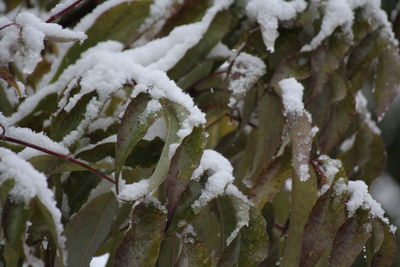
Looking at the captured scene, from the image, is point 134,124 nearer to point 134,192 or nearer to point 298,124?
point 134,192

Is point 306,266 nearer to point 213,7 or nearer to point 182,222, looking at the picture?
point 182,222

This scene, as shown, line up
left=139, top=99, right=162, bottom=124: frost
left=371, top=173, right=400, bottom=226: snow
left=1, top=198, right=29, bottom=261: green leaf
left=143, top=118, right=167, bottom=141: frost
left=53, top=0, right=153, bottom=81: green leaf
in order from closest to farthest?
left=1, top=198, right=29, bottom=261: green leaf < left=139, top=99, right=162, bottom=124: frost < left=143, top=118, right=167, bottom=141: frost < left=53, top=0, right=153, bottom=81: green leaf < left=371, top=173, right=400, bottom=226: snow

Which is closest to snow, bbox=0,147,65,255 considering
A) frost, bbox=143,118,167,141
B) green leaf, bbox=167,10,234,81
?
frost, bbox=143,118,167,141

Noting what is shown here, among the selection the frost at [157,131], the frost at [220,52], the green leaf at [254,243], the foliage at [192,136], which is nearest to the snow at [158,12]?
the foliage at [192,136]

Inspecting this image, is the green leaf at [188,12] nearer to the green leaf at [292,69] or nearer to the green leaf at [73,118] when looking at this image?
the green leaf at [292,69]

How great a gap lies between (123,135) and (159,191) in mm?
187

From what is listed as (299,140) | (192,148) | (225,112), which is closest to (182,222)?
(192,148)

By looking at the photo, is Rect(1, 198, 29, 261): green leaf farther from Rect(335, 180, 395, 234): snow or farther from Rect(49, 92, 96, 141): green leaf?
Rect(335, 180, 395, 234): snow

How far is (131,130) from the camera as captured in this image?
82 cm

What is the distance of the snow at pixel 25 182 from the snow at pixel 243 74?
1.27ft

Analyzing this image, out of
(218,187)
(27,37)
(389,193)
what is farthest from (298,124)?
(389,193)

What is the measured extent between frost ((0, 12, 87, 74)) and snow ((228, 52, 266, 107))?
0.96 ft

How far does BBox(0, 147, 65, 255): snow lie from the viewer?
2.39ft

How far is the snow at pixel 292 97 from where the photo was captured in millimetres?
992
